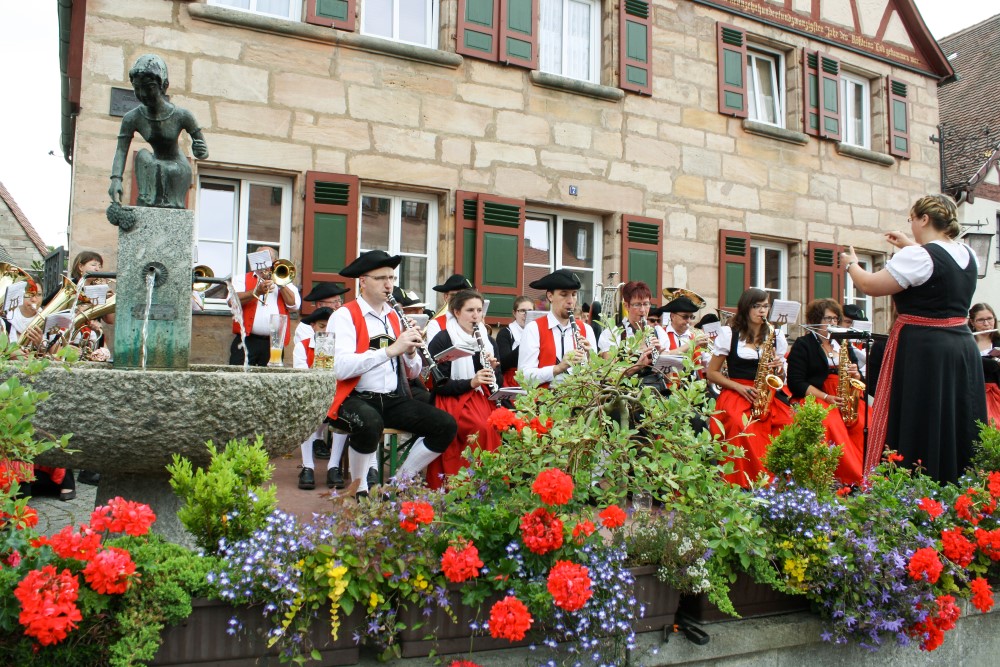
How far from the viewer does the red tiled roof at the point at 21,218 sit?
88.9 feet

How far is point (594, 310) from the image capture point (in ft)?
27.0

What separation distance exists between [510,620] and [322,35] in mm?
7304

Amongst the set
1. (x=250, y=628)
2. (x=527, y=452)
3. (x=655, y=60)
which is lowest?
(x=250, y=628)

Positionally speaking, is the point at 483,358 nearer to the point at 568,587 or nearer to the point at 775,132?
the point at 568,587

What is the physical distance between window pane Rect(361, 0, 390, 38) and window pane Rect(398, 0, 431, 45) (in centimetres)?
14

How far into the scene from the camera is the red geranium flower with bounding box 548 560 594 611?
226 cm

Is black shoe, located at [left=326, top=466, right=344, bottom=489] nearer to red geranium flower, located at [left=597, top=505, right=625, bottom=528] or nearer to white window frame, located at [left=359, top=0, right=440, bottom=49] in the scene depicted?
red geranium flower, located at [left=597, top=505, right=625, bottom=528]

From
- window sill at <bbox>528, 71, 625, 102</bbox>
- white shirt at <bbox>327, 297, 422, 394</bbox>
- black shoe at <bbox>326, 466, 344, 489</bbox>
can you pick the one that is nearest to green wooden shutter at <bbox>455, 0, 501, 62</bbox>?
window sill at <bbox>528, 71, 625, 102</bbox>

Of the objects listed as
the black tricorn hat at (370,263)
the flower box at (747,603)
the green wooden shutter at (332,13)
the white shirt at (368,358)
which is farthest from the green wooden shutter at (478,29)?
the flower box at (747,603)

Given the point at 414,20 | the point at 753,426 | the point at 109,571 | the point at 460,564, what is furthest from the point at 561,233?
the point at 109,571

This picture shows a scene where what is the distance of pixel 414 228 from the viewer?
908cm

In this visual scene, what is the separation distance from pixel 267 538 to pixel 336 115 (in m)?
6.73

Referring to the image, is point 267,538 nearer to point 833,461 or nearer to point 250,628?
point 250,628

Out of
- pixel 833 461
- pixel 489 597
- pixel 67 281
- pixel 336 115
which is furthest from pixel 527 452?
pixel 336 115
